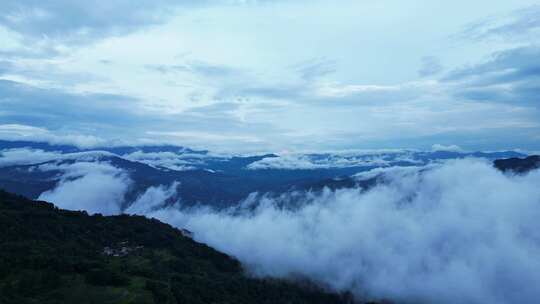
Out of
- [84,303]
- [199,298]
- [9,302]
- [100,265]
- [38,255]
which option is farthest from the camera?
[199,298]

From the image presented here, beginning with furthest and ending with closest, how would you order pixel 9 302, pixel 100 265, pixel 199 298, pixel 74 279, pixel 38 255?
pixel 199 298
pixel 100 265
pixel 38 255
pixel 74 279
pixel 9 302

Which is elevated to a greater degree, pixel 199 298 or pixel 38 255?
pixel 38 255

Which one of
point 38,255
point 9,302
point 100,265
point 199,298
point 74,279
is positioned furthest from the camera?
point 199,298

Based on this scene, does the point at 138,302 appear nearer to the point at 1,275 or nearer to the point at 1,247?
the point at 1,275

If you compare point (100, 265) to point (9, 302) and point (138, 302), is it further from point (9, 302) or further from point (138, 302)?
point (9, 302)

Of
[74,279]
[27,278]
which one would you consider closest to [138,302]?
[74,279]

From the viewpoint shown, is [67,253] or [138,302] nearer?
[138,302]

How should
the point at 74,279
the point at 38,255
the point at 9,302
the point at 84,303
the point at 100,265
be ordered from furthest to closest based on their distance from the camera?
the point at 100,265 < the point at 38,255 < the point at 74,279 < the point at 84,303 < the point at 9,302

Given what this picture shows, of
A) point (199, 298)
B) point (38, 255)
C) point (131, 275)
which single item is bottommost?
point (199, 298)

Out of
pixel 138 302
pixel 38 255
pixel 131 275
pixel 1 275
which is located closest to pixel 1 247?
pixel 38 255
